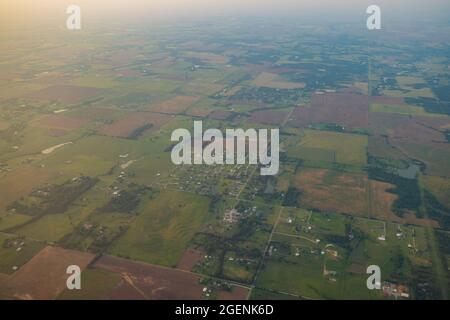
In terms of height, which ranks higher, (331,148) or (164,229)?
(331,148)

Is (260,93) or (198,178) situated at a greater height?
(260,93)

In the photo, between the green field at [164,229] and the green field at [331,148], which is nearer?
the green field at [164,229]

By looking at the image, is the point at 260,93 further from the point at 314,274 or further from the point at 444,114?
the point at 314,274

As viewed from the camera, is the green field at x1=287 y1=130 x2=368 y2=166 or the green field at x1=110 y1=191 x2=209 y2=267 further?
the green field at x1=287 y1=130 x2=368 y2=166

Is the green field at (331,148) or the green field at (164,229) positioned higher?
the green field at (331,148)

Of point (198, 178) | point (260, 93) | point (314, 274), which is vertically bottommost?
point (314, 274)

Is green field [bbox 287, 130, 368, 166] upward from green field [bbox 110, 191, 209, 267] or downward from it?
upward

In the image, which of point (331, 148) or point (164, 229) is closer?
point (164, 229)
